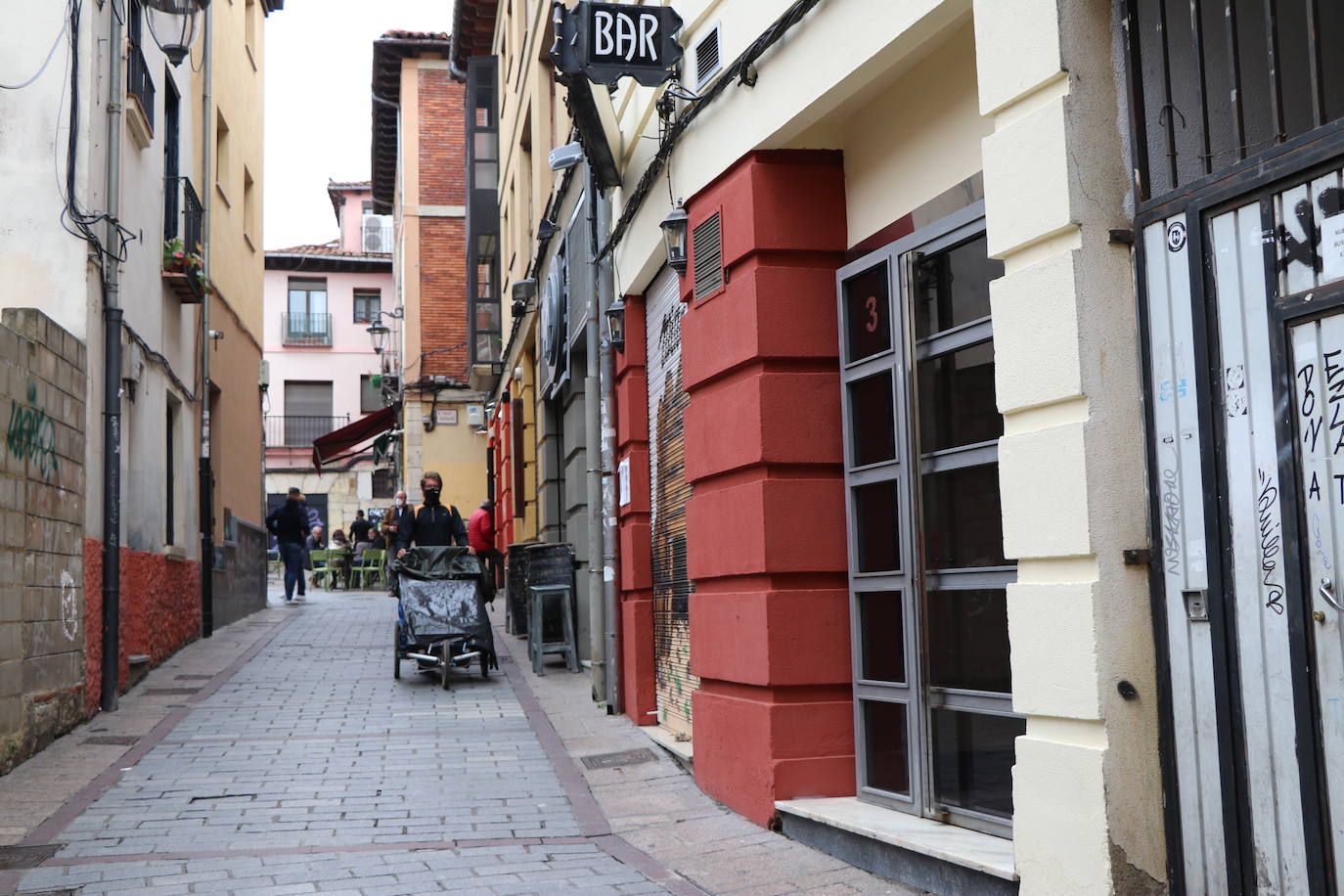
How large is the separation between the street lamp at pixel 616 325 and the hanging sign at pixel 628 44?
234 centimetres

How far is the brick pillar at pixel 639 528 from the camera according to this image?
10234 millimetres

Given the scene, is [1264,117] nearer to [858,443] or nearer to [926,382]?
[926,382]

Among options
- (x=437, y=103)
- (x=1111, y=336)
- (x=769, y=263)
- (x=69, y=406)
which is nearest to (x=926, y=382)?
(x=769, y=263)

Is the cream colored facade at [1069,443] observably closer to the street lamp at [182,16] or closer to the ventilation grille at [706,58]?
the ventilation grille at [706,58]

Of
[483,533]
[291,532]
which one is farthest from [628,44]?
[291,532]

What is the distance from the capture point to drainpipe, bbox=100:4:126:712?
35.2ft

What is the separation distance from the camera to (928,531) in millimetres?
6191

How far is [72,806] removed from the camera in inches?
302

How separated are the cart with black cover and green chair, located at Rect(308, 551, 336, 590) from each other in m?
18.1

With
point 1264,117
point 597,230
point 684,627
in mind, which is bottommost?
point 684,627

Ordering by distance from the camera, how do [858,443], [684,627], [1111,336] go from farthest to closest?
[684,627] → [858,443] → [1111,336]

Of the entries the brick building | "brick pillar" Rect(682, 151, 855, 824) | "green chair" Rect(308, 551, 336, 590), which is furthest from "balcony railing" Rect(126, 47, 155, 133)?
the brick building

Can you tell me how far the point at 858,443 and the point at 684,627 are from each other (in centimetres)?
275

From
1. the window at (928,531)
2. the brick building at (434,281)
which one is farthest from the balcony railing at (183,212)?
the brick building at (434,281)
